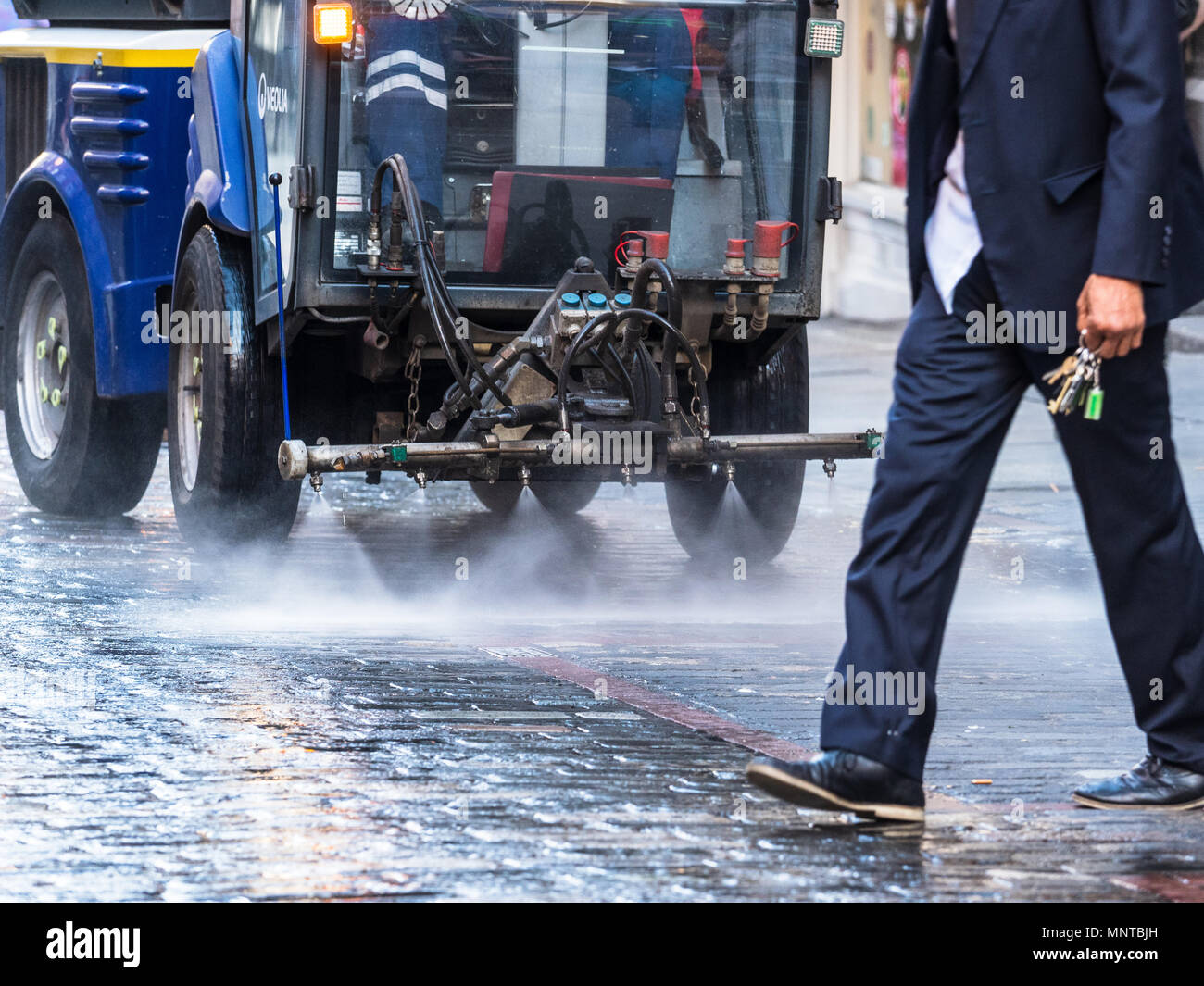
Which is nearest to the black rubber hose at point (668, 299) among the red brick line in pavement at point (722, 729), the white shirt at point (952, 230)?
the red brick line in pavement at point (722, 729)

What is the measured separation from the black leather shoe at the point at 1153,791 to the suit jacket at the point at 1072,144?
92cm

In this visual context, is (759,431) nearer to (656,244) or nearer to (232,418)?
(656,244)

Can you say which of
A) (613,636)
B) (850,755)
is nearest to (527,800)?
(850,755)

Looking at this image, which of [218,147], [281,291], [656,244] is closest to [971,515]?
[656,244]

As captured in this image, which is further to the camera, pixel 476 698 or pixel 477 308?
pixel 477 308

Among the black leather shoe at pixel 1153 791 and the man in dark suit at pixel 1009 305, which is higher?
the man in dark suit at pixel 1009 305

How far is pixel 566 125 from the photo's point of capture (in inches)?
328

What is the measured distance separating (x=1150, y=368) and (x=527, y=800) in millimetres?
1475

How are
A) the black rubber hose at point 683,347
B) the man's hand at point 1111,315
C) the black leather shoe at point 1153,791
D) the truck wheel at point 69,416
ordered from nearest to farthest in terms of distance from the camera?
the man's hand at point 1111,315, the black leather shoe at point 1153,791, the black rubber hose at point 683,347, the truck wheel at point 69,416

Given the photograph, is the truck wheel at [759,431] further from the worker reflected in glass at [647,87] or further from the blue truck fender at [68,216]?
the blue truck fender at [68,216]

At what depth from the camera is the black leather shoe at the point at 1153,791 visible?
15.4 ft

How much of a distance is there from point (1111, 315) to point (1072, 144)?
0.35 m

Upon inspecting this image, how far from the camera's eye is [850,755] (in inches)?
175
